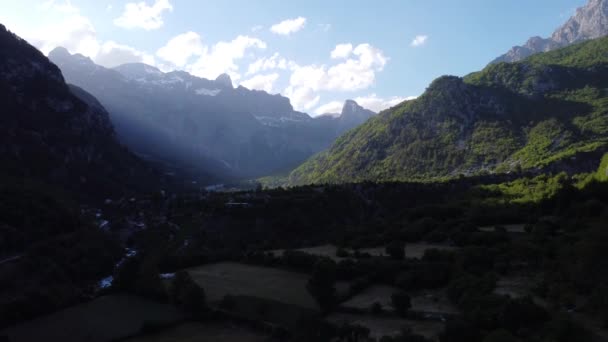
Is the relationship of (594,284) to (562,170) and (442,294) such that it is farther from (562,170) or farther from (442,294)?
(562,170)

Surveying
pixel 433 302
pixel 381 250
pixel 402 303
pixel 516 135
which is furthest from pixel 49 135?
pixel 516 135

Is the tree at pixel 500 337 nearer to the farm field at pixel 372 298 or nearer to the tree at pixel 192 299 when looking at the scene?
the farm field at pixel 372 298

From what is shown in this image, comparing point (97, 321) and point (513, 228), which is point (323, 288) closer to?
point (97, 321)

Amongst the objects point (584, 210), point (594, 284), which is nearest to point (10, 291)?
point (594, 284)

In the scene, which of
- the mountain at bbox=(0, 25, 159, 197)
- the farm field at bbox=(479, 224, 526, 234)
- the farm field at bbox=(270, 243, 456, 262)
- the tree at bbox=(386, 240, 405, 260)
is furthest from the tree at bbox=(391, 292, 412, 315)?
the mountain at bbox=(0, 25, 159, 197)

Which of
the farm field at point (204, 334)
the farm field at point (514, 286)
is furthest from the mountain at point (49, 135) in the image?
the farm field at point (514, 286)

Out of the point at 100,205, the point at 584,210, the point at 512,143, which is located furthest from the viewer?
the point at 512,143

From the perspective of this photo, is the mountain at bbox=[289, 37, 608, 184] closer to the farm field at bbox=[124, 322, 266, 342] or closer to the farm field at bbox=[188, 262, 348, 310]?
the farm field at bbox=[188, 262, 348, 310]
